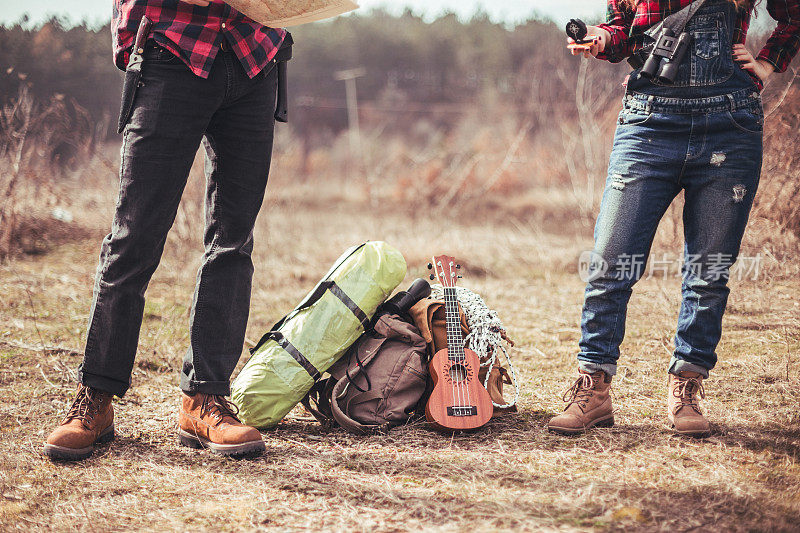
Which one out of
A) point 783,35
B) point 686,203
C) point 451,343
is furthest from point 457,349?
point 783,35

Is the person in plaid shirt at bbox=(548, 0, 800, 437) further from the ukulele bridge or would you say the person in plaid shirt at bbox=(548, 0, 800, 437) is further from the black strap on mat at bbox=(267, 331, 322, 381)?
the black strap on mat at bbox=(267, 331, 322, 381)

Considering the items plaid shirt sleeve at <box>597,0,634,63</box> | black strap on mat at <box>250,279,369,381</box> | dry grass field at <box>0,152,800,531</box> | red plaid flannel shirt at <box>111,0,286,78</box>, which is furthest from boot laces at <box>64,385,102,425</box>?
plaid shirt sleeve at <box>597,0,634,63</box>

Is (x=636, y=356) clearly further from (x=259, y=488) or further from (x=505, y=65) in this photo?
(x=505, y=65)

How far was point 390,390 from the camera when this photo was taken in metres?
2.64

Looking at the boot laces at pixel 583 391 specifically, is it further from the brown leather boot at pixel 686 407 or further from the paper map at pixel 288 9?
the paper map at pixel 288 9

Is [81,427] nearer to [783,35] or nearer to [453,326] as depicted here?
[453,326]

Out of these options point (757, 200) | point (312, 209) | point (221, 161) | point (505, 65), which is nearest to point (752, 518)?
point (221, 161)

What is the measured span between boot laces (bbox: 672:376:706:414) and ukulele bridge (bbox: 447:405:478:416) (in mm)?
737

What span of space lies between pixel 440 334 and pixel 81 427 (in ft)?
4.41

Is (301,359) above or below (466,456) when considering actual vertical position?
above

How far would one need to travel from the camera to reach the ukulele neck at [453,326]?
267 centimetres

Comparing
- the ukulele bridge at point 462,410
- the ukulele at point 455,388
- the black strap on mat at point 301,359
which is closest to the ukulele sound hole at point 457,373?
the ukulele at point 455,388

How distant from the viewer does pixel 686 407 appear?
97.3 inches

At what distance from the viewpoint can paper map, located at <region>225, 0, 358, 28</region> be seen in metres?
2.14
